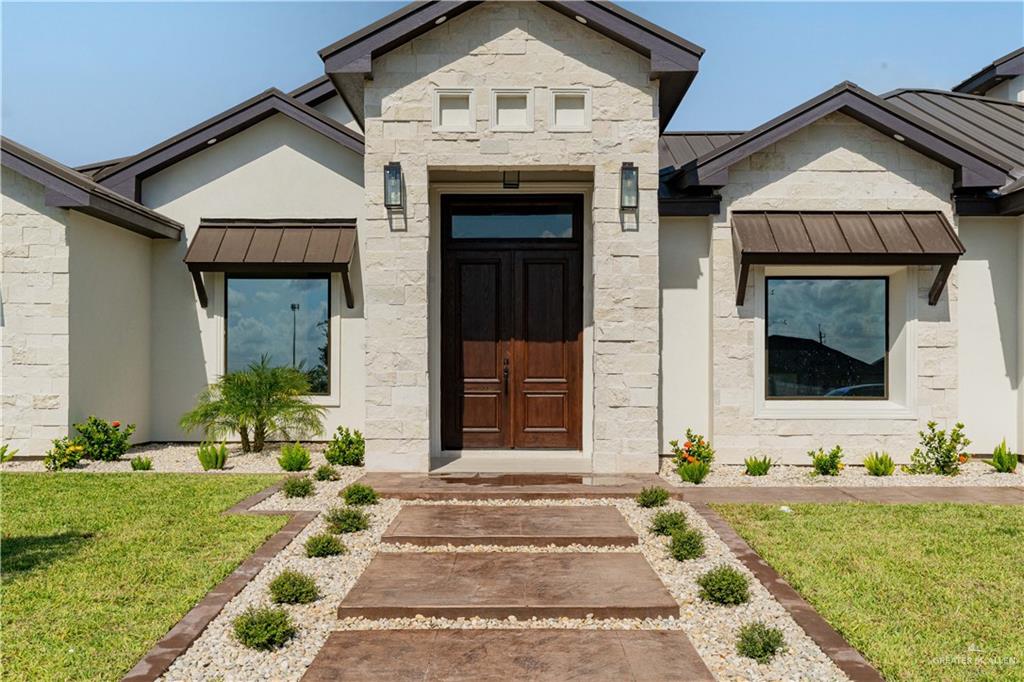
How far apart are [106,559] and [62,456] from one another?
14.4ft

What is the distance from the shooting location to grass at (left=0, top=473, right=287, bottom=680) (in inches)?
144

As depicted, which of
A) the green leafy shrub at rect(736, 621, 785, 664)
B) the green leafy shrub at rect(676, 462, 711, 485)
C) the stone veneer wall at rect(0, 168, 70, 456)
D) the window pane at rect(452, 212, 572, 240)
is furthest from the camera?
the window pane at rect(452, 212, 572, 240)

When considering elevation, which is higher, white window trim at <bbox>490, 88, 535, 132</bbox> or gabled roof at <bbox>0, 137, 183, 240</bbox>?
white window trim at <bbox>490, 88, 535, 132</bbox>

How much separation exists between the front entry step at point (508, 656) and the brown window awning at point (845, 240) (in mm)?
6238

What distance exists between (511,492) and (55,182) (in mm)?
6988

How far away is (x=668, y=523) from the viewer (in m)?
5.75

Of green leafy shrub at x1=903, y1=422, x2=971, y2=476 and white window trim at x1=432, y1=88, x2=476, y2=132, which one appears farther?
green leafy shrub at x1=903, y1=422, x2=971, y2=476

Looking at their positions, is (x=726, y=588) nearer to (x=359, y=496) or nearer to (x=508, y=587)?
(x=508, y=587)

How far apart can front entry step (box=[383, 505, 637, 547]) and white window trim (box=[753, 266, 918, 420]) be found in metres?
3.89

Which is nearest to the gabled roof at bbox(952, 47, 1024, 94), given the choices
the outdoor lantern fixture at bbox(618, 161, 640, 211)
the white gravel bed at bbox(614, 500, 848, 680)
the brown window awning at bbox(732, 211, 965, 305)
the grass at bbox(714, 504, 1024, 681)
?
the brown window awning at bbox(732, 211, 965, 305)

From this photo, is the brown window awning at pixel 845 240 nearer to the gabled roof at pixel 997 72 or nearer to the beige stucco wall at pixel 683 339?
the beige stucco wall at pixel 683 339

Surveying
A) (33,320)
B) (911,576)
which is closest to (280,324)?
(33,320)

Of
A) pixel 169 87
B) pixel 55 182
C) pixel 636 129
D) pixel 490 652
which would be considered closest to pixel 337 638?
pixel 490 652

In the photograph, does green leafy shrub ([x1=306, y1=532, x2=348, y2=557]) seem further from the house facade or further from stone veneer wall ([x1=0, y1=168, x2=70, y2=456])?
stone veneer wall ([x1=0, y1=168, x2=70, y2=456])
